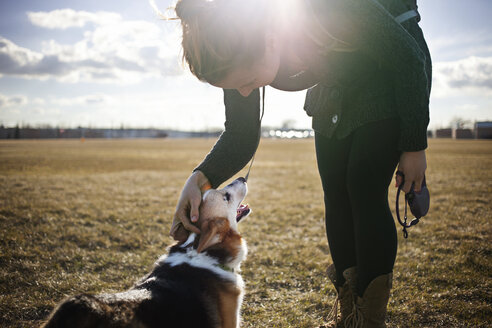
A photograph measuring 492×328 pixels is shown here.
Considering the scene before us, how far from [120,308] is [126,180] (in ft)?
31.9

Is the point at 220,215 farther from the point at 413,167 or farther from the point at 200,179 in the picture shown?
the point at 413,167

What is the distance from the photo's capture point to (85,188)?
8680 millimetres

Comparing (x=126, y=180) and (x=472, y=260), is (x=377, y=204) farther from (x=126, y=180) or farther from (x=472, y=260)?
(x=126, y=180)

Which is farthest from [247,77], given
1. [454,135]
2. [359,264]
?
[454,135]

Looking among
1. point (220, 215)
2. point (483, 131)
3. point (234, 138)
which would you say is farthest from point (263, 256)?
point (483, 131)

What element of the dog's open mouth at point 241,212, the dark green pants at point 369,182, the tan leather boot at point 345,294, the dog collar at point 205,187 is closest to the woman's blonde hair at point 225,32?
the dark green pants at point 369,182

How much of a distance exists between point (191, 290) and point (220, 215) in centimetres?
74

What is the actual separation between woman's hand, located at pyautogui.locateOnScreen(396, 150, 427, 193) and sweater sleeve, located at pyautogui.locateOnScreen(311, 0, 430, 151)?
0.18 ft

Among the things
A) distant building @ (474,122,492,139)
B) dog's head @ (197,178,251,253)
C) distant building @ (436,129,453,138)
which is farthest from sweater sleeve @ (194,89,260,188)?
distant building @ (436,129,453,138)

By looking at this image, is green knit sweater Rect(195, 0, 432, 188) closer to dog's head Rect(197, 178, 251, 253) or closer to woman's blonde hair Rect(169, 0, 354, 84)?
woman's blonde hair Rect(169, 0, 354, 84)

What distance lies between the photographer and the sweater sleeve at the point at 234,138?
2.06 meters

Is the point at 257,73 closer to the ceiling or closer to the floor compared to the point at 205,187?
closer to the ceiling

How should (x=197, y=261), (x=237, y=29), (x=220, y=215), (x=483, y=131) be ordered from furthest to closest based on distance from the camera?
(x=483, y=131), (x=220, y=215), (x=197, y=261), (x=237, y=29)

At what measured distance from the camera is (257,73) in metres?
1.52
